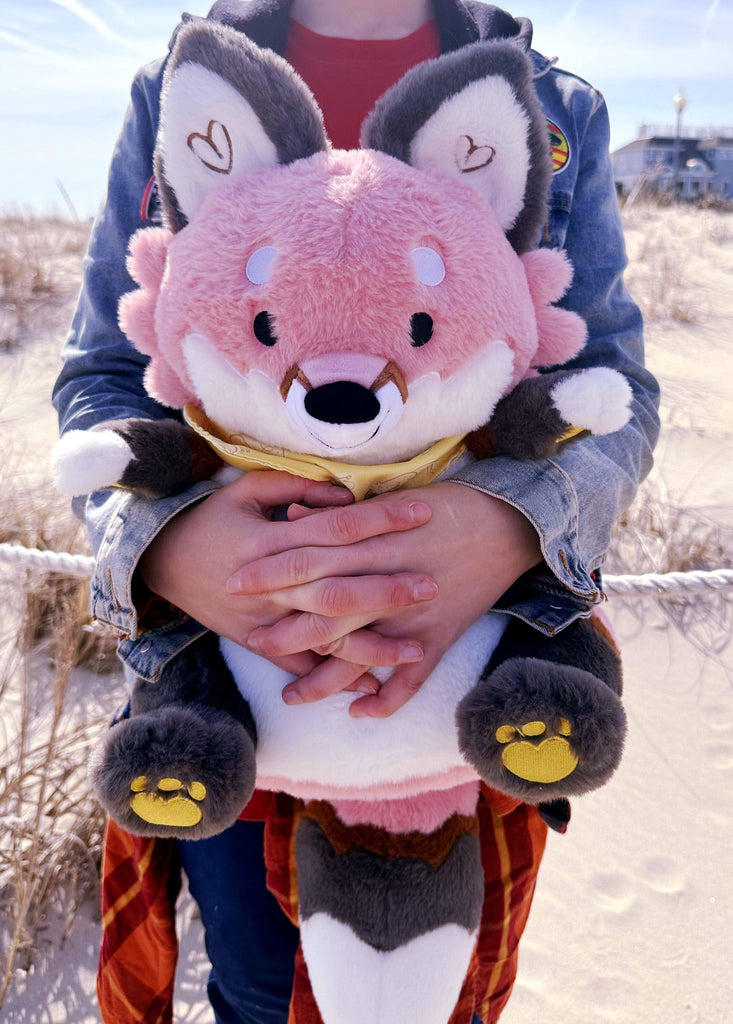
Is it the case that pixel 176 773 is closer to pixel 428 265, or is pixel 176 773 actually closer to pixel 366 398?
pixel 366 398

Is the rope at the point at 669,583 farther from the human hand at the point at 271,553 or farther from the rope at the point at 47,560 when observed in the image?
the rope at the point at 47,560

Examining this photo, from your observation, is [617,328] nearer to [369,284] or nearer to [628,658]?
[369,284]

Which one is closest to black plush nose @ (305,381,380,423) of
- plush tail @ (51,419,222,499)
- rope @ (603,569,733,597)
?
plush tail @ (51,419,222,499)

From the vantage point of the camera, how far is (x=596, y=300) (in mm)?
1034

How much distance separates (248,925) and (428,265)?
92cm

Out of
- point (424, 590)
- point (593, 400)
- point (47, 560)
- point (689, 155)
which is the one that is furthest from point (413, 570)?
point (689, 155)

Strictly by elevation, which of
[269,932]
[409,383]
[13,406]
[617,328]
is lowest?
[13,406]

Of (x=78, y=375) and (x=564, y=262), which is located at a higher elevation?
(x=564, y=262)

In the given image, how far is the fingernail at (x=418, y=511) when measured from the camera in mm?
724

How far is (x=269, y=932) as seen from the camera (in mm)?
1000

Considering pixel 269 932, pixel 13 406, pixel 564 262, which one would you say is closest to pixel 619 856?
pixel 269 932

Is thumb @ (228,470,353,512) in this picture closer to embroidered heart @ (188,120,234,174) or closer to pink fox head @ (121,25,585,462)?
pink fox head @ (121,25,585,462)

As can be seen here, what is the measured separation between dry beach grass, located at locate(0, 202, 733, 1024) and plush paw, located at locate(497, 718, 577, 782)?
0.92 meters

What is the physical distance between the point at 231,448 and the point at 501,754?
40 centimetres
